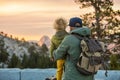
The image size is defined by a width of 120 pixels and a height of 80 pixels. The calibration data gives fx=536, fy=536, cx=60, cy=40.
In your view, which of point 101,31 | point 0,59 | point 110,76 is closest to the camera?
point 110,76

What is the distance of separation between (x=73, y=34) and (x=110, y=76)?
4.88m

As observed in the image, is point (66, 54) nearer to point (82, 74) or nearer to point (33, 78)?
point (82, 74)

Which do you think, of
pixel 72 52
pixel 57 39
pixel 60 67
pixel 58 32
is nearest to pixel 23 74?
pixel 57 39

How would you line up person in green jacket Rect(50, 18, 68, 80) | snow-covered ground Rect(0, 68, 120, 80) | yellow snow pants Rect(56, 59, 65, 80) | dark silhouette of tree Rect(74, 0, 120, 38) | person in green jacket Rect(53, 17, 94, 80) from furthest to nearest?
dark silhouette of tree Rect(74, 0, 120, 38), snow-covered ground Rect(0, 68, 120, 80), person in green jacket Rect(50, 18, 68, 80), yellow snow pants Rect(56, 59, 65, 80), person in green jacket Rect(53, 17, 94, 80)

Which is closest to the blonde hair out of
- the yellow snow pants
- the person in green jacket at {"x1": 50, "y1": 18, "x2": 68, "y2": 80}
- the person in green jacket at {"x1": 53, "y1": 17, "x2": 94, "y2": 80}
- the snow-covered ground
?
the person in green jacket at {"x1": 50, "y1": 18, "x2": 68, "y2": 80}

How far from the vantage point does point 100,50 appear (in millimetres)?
7555

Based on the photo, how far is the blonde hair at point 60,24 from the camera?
8.82 metres

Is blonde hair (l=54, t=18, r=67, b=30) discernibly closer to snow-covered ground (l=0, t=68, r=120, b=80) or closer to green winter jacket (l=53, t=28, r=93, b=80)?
green winter jacket (l=53, t=28, r=93, b=80)

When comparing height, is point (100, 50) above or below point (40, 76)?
above

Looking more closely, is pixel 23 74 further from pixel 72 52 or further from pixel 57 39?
pixel 72 52

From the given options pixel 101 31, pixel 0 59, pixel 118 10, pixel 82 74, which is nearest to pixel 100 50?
pixel 82 74

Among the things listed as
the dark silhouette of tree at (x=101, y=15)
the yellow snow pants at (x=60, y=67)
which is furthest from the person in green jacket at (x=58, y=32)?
the dark silhouette of tree at (x=101, y=15)

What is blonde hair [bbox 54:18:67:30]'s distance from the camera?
8.82 meters

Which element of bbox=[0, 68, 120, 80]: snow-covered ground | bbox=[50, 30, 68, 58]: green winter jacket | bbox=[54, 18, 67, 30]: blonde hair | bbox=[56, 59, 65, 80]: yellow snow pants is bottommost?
bbox=[0, 68, 120, 80]: snow-covered ground
